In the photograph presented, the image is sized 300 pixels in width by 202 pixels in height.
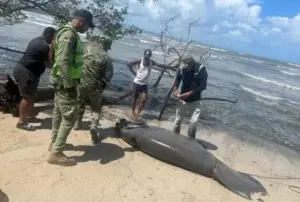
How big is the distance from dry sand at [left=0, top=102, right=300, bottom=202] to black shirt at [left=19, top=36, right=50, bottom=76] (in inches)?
48.9

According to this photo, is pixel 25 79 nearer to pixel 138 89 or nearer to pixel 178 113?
pixel 138 89

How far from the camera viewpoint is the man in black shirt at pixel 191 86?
764cm

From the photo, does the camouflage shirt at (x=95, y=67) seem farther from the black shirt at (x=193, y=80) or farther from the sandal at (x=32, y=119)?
the black shirt at (x=193, y=80)

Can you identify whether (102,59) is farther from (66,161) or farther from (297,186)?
(297,186)

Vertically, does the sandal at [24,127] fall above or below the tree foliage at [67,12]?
→ below

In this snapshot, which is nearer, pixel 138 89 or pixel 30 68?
pixel 30 68

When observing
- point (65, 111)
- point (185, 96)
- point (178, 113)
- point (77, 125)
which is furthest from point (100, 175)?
point (178, 113)

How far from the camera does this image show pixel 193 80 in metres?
7.75

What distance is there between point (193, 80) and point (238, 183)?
7.70 ft

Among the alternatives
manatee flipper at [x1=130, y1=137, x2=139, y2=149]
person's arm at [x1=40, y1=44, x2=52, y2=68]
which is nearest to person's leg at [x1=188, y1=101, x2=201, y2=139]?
manatee flipper at [x1=130, y1=137, x2=139, y2=149]

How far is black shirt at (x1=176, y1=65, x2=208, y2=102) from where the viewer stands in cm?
766

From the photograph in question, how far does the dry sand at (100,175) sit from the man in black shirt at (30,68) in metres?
0.43

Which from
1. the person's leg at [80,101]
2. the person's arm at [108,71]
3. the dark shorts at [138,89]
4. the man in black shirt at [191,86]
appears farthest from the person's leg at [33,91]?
the man in black shirt at [191,86]

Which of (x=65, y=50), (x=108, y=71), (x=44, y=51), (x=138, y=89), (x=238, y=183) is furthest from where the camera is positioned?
(x=138, y=89)
